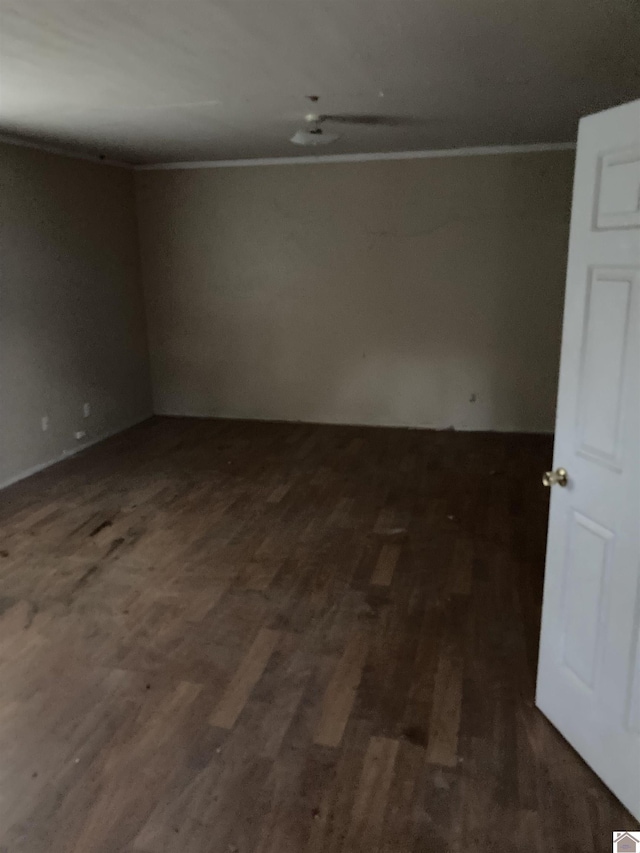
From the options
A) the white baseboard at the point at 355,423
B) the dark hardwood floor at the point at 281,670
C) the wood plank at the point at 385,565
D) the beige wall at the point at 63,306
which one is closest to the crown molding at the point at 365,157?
the beige wall at the point at 63,306

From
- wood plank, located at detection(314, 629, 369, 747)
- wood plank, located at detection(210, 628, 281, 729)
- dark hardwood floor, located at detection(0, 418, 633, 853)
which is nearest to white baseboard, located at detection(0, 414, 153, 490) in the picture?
dark hardwood floor, located at detection(0, 418, 633, 853)

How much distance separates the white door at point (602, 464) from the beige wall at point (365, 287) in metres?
3.64

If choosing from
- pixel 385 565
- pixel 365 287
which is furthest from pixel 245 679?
pixel 365 287

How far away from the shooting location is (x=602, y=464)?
1913 mm

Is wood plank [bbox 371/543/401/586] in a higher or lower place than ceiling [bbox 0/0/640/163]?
lower

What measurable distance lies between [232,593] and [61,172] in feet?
12.1

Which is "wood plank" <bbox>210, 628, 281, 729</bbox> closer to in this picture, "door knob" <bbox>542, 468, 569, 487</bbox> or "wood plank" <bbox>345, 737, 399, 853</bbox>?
"wood plank" <bbox>345, 737, 399, 853</bbox>

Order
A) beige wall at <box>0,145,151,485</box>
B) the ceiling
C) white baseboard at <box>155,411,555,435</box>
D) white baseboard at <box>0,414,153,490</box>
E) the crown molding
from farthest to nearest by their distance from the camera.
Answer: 1. white baseboard at <box>155,411,555,435</box>
2. the crown molding
3. white baseboard at <box>0,414,153,490</box>
4. beige wall at <box>0,145,151,485</box>
5. the ceiling

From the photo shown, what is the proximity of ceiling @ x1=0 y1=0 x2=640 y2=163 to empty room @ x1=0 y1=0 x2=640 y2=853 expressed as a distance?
0.09ft

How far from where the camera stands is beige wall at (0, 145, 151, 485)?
457cm

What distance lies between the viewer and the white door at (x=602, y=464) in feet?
5.75

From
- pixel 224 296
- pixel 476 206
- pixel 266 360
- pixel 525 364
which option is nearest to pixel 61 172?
pixel 224 296

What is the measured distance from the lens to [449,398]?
5.82 metres

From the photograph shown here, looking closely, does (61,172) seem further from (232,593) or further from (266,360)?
(232,593)
